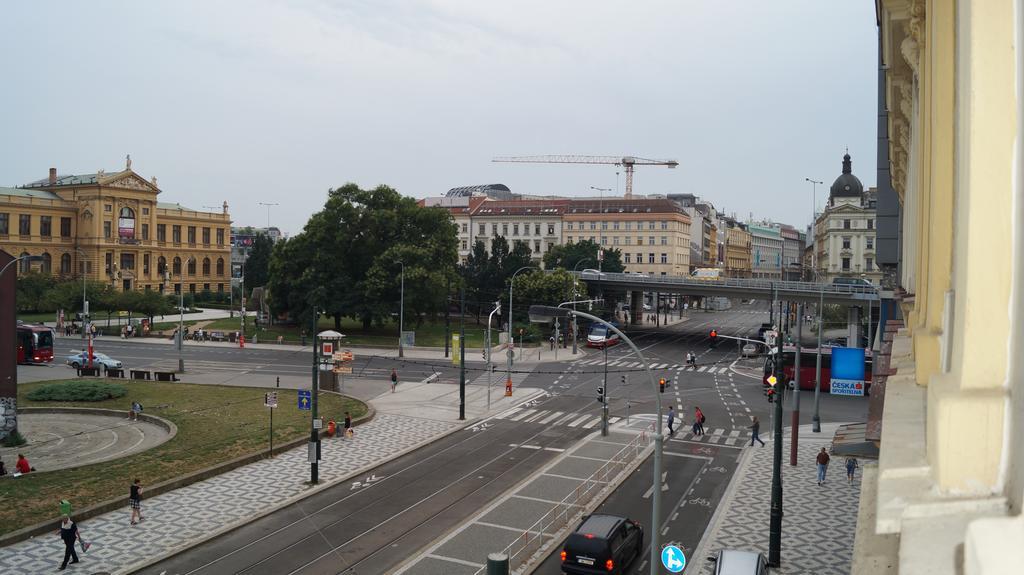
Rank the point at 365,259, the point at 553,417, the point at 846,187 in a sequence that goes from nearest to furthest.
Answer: the point at 553,417, the point at 365,259, the point at 846,187

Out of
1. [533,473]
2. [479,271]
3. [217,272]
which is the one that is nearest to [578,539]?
[533,473]

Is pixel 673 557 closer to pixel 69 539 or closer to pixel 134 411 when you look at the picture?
pixel 69 539

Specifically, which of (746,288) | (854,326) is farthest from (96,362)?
(854,326)

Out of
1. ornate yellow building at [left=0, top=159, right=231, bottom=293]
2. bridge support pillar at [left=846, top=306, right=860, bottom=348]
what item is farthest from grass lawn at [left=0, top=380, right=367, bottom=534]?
ornate yellow building at [left=0, top=159, right=231, bottom=293]

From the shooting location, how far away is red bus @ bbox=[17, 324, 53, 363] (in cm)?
5538

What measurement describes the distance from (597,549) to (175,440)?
21134 mm

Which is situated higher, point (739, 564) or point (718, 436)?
point (739, 564)

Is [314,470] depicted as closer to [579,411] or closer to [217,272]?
[579,411]

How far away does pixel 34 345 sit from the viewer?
182 ft

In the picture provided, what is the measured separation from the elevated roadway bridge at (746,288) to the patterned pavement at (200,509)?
38913 millimetres

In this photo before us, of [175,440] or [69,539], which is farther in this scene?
[175,440]

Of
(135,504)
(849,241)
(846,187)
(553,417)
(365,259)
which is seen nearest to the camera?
(135,504)

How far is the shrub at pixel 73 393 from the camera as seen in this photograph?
1594 inches

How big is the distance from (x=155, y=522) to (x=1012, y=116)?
24.6 meters
